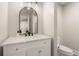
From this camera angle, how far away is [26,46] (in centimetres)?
159

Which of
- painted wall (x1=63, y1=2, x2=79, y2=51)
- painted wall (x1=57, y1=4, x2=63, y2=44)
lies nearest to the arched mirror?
painted wall (x1=57, y1=4, x2=63, y2=44)

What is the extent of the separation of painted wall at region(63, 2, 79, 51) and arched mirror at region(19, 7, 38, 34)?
129 centimetres

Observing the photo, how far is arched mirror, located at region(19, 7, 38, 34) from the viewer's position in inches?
87.4

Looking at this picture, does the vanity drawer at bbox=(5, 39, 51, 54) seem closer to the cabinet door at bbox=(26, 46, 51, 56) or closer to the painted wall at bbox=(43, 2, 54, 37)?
the cabinet door at bbox=(26, 46, 51, 56)

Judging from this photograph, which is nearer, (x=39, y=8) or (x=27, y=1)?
(x=27, y=1)

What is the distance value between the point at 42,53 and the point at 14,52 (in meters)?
0.72

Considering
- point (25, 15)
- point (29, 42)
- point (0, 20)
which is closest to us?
point (0, 20)

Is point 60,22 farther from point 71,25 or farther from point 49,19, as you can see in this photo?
point 49,19

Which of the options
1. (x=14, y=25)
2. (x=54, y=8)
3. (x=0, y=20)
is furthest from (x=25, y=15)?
(x=0, y=20)

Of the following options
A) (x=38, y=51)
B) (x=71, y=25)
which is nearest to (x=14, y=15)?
(x=38, y=51)

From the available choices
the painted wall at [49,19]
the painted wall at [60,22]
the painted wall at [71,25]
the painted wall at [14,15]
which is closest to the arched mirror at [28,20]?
the painted wall at [14,15]

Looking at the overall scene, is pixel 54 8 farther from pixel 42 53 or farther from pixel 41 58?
pixel 41 58

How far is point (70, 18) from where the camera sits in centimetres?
285

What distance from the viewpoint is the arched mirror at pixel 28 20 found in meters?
2.22
